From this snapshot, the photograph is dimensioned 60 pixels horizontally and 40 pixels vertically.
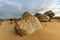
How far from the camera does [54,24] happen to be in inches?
74.2

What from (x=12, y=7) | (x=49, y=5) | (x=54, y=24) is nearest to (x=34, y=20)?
(x=54, y=24)

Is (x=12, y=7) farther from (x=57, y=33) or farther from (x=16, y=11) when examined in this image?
(x=57, y=33)

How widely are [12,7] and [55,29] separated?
101cm

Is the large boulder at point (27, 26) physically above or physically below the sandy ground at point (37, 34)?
above

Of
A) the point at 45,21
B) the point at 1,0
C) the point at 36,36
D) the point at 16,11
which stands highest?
the point at 1,0

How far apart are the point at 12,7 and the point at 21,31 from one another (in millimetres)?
1060

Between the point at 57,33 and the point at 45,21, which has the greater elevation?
the point at 45,21

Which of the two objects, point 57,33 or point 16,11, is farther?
point 16,11

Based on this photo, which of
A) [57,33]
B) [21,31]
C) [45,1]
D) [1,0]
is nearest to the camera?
[21,31]

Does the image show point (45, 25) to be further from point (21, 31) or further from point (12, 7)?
point (12, 7)

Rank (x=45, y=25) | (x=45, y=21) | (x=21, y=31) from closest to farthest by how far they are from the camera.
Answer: (x=21, y=31), (x=45, y=25), (x=45, y=21)

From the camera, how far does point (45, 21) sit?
6.84ft

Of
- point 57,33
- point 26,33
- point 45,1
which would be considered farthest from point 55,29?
point 45,1

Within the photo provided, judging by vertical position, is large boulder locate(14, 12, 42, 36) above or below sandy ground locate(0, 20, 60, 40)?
above
